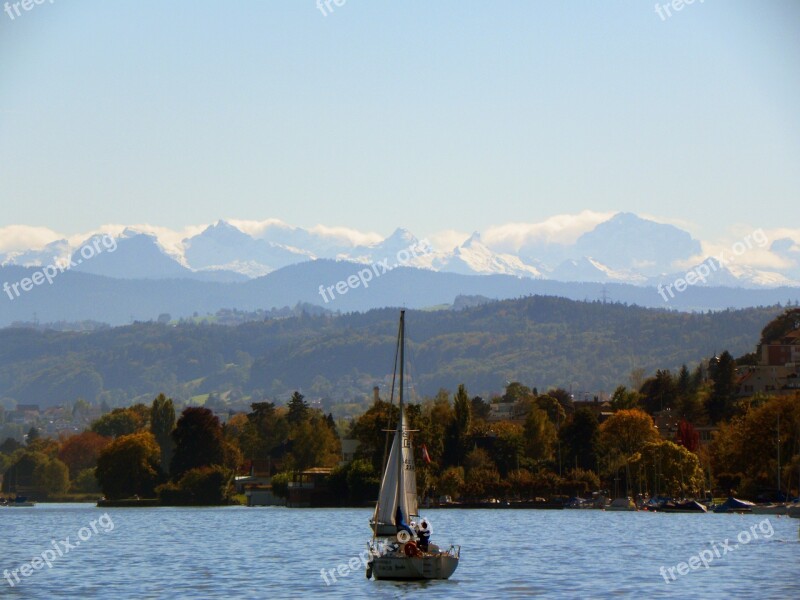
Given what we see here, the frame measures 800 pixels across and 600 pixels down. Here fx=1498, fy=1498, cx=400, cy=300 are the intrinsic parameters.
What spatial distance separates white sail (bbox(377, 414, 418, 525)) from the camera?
68.3 metres

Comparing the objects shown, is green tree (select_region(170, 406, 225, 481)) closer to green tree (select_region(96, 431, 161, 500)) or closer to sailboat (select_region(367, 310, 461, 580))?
green tree (select_region(96, 431, 161, 500))

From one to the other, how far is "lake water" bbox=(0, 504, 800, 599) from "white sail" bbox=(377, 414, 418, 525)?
131 inches

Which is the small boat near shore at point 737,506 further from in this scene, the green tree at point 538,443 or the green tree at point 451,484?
the green tree at point 538,443

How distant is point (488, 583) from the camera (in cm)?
7012

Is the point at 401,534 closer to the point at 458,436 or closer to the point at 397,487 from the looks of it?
the point at 397,487

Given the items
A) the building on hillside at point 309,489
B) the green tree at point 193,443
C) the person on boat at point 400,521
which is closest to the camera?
the person on boat at point 400,521

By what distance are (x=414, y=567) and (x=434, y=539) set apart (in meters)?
39.5

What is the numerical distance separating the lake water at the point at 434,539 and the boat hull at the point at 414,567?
22.6 inches

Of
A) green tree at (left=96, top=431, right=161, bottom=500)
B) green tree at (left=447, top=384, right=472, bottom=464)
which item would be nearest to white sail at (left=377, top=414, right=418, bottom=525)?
green tree at (left=447, top=384, right=472, bottom=464)

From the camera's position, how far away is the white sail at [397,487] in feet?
224

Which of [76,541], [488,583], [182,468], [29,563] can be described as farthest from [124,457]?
[488,583]

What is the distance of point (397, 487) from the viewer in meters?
68.4

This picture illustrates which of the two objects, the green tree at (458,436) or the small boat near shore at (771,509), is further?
the green tree at (458,436)

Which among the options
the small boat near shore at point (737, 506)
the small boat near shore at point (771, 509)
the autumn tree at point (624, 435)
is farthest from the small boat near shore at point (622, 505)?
the small boat near shore at point (771, 509)
